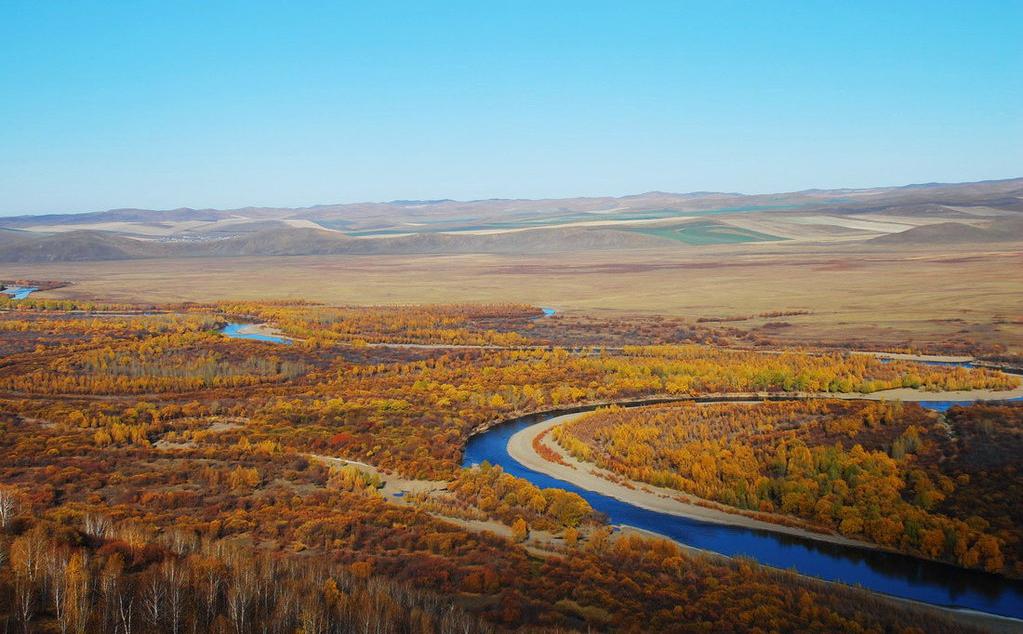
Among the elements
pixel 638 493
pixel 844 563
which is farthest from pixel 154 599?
pixel 844 563

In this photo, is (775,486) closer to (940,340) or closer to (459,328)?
(940,340)

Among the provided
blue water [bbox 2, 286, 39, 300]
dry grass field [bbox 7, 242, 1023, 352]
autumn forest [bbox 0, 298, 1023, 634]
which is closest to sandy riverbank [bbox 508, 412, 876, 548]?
autumn forest [bbox 0, 298, 1023, 634]

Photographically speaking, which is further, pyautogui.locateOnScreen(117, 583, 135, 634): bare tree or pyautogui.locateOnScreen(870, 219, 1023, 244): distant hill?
pyautogui.locateOnScreen(870, 219, 1023, 244): distant hill

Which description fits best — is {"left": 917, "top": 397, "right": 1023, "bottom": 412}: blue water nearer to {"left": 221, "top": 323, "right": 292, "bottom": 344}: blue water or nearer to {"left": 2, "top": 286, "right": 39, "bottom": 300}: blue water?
{"left": 221, "top": 323, "right": 292, "bottom": 344}: blue water

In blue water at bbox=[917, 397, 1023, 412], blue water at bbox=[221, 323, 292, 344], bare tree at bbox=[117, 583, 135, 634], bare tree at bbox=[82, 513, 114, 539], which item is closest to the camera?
bare tree at bbox=[117, 583, 135, 634]

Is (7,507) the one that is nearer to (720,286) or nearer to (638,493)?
(638,493)

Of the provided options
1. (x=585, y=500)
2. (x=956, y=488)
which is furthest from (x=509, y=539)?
(x=956, y=488)

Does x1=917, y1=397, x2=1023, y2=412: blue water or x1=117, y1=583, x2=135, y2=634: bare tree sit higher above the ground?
x1=117, y1=583, x2=135, y2=634: bare tree
